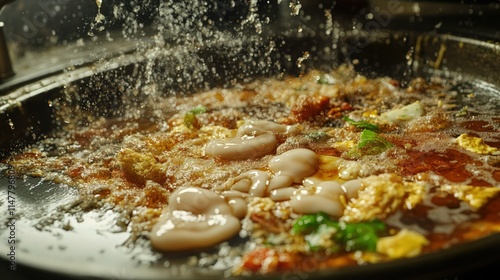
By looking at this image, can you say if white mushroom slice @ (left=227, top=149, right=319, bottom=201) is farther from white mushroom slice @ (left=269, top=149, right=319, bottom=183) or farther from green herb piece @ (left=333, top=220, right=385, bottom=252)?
green herb piece @ (left=333, top=220, right=385, bottom=252)

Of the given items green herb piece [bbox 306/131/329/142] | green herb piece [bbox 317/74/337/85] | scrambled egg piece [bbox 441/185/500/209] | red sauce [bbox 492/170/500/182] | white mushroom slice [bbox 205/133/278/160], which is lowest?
scrambled egg piece [bbox 441/185/500/209]

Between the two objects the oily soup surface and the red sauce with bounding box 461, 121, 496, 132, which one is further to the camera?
the red sauce with bounding box 461, 121, 496, 132

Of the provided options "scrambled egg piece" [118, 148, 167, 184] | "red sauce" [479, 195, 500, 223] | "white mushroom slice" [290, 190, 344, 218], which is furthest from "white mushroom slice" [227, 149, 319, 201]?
"red sauce" [479, 195, 500, 223]

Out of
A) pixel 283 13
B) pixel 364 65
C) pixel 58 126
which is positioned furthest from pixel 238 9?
pixel 58 126

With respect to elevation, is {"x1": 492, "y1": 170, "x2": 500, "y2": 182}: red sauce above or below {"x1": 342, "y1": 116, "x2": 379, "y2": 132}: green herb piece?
below

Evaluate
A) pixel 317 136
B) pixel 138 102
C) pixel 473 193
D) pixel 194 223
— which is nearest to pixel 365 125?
pixel 317 136

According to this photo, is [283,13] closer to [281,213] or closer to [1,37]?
[1,37]

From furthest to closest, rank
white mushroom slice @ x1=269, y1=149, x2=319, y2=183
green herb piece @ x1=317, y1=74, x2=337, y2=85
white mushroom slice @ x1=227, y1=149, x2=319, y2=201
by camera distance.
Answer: green herb piece @ x1=317, y1=74, x2=337, y2=85 → white mushroom slice @ x1=269, y1=149, x2=319, y2=183 → white mushroom slice @ x1=227, y1=149, x2=319, y2=201

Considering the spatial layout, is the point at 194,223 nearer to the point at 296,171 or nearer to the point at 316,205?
the point at 316,205
